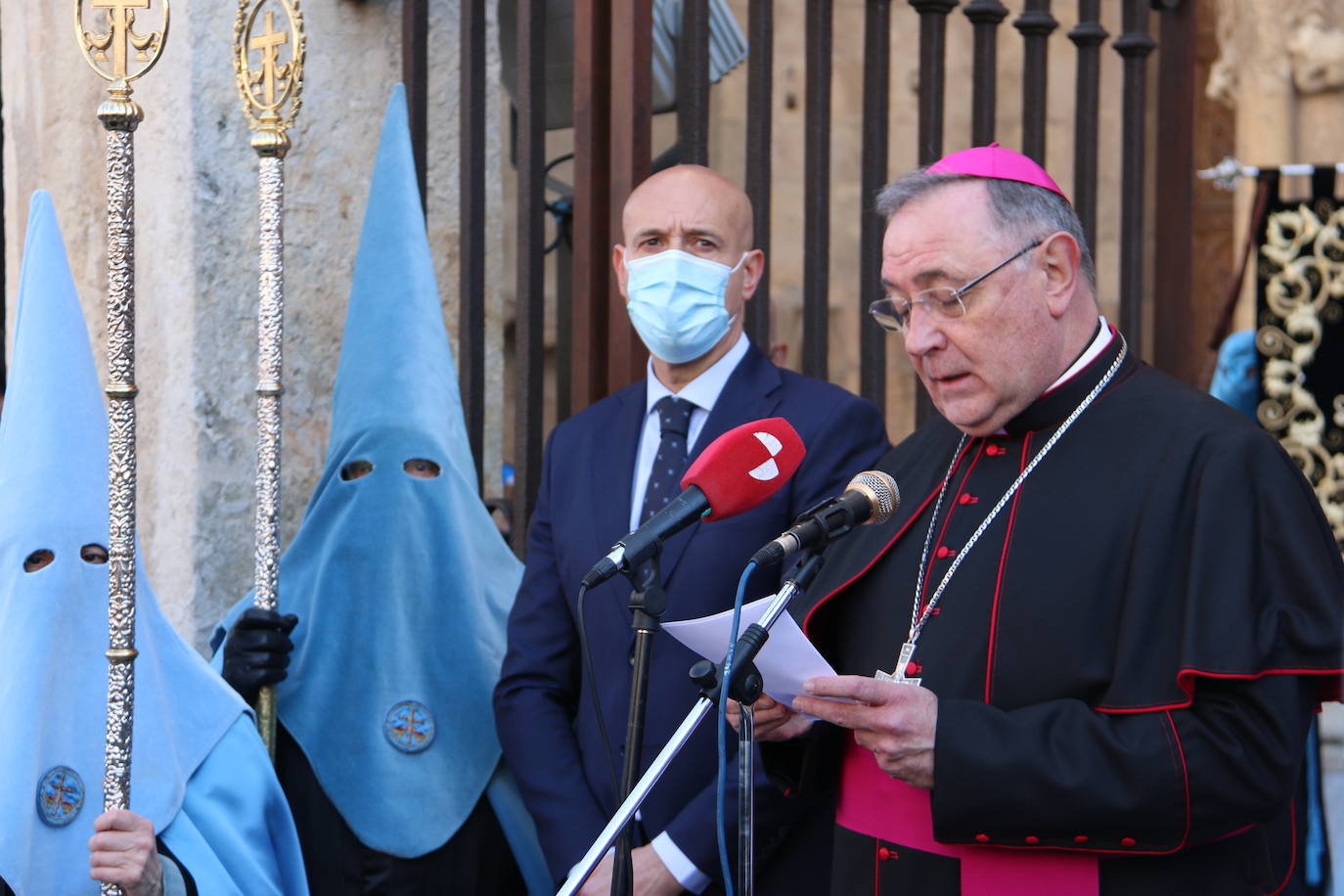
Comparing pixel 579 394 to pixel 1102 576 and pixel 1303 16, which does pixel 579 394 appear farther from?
pixel 1303 16

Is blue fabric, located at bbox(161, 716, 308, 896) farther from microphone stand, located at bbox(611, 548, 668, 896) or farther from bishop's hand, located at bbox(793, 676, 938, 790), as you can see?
bishop's hand, located at bbox(793, 676, 938, 790)

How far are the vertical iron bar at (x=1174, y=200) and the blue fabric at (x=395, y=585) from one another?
240 cm

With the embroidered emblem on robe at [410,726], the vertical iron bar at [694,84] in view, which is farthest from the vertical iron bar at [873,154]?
the embroidered emblem on robe at [410,726]

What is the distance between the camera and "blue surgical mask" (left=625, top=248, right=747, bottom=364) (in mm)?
3354

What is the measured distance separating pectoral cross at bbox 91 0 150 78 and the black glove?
1079 mm

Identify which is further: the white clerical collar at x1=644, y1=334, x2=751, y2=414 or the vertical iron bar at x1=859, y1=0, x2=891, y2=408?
the vertical iron bar at x1=859, y1=0, x2=891, y2=408

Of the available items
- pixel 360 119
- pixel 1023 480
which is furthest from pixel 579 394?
pixel 1023 480

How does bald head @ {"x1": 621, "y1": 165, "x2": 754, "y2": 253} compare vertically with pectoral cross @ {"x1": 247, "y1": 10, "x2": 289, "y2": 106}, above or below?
below

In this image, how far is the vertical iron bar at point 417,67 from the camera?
4383 millimetres

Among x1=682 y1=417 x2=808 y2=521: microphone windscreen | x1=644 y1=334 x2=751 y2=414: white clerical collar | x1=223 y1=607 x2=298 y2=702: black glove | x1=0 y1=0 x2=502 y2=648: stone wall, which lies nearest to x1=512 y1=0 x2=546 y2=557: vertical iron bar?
x1=0 y1=0 x2=502 y2=648: stone wall

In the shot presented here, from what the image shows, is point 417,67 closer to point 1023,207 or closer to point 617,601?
point 617,601

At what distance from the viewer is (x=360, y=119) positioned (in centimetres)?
452

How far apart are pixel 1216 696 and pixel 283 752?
2.00 meters

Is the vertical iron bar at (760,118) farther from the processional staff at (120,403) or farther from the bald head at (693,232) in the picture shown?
the processional staff at (120,403)
